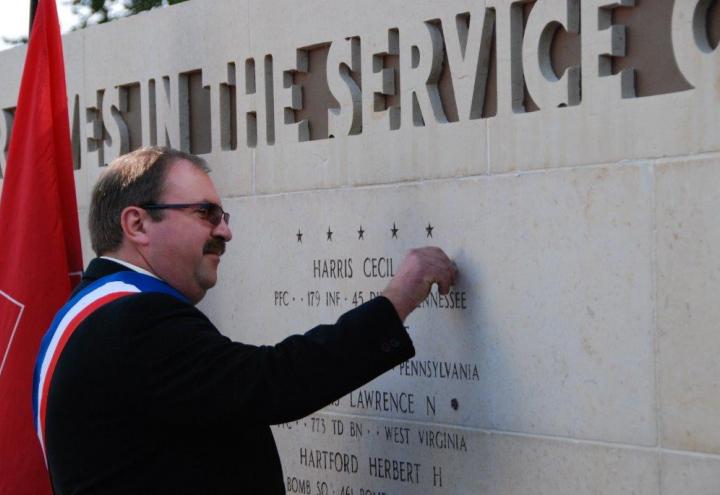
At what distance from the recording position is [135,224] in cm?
362

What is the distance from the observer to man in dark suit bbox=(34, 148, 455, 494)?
3.29 metres

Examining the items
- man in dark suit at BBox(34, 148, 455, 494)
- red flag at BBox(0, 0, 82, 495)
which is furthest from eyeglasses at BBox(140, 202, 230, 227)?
red flag at BBox(0, 0, 82, 495)

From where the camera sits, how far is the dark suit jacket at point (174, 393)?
10.8ft

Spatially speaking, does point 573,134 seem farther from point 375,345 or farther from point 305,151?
point 305,151

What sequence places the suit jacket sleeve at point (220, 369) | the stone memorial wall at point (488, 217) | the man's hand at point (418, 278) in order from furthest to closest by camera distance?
the man's hand at point (418, 278) → the stone memorial wall at point (488, 217) → the suit jacket sleeve at point (220, 369)

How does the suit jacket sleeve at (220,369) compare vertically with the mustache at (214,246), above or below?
below

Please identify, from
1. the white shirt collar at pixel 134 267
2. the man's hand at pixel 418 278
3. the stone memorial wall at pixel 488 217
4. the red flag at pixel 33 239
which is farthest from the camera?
the red flag at pixel 33 239

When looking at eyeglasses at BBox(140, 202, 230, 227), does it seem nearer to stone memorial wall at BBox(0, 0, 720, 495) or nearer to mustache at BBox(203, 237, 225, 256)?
mustache at BBox(203, 237, 225, 256)

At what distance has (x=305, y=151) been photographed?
469 centimetres

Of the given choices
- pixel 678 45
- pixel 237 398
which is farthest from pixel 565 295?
pixel 237 398

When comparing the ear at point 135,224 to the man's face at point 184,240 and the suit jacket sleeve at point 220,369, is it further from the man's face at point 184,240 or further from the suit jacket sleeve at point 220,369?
the suit jacket sleeve at point 220,369

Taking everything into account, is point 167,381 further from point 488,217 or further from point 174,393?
point 488,217

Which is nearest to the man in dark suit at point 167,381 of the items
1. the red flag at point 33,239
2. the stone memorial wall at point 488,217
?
the stone memorial wall at point 488,217

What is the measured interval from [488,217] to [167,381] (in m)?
1.18
